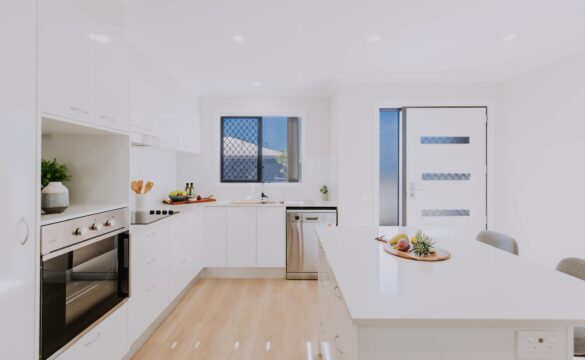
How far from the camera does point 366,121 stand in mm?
3740

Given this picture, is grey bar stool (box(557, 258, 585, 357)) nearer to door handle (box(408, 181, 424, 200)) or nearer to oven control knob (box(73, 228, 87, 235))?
door handle (box(408, 181, 424, 200))

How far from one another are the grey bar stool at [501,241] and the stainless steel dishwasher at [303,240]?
1.75 m

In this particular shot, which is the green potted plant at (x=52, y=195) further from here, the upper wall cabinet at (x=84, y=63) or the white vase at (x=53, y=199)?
the upper wall cabinet at (x=84, y=63)

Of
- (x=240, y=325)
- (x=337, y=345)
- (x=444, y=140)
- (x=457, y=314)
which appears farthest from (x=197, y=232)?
(x=444, y=140)

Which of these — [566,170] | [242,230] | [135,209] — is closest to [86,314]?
[135,209]

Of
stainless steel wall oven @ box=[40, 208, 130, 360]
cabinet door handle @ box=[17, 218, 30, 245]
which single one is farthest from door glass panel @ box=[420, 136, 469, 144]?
cabinet door handle @ box=[17, 218, 30, 245]

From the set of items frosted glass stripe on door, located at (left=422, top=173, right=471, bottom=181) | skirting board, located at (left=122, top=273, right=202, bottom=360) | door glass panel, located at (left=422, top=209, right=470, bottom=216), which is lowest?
skirting board, located at (left=122, top=273, right=202, bottom=360)

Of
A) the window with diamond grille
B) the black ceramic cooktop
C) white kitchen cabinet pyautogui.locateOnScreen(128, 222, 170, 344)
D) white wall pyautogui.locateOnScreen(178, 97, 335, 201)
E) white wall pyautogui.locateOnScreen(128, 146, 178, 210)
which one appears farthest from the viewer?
the window with diamond grille

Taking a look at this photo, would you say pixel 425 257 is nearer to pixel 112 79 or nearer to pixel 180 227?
pixel 112 79

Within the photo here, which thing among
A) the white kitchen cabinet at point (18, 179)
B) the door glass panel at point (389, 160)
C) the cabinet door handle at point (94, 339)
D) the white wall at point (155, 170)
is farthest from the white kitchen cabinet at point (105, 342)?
the door glass panel at point (389, 160)

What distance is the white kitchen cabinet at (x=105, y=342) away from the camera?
4.95ft

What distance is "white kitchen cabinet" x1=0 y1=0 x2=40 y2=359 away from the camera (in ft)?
3.60

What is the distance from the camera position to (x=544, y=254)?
3.18 meters

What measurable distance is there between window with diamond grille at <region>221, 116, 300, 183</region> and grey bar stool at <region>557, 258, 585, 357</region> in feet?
10.8
